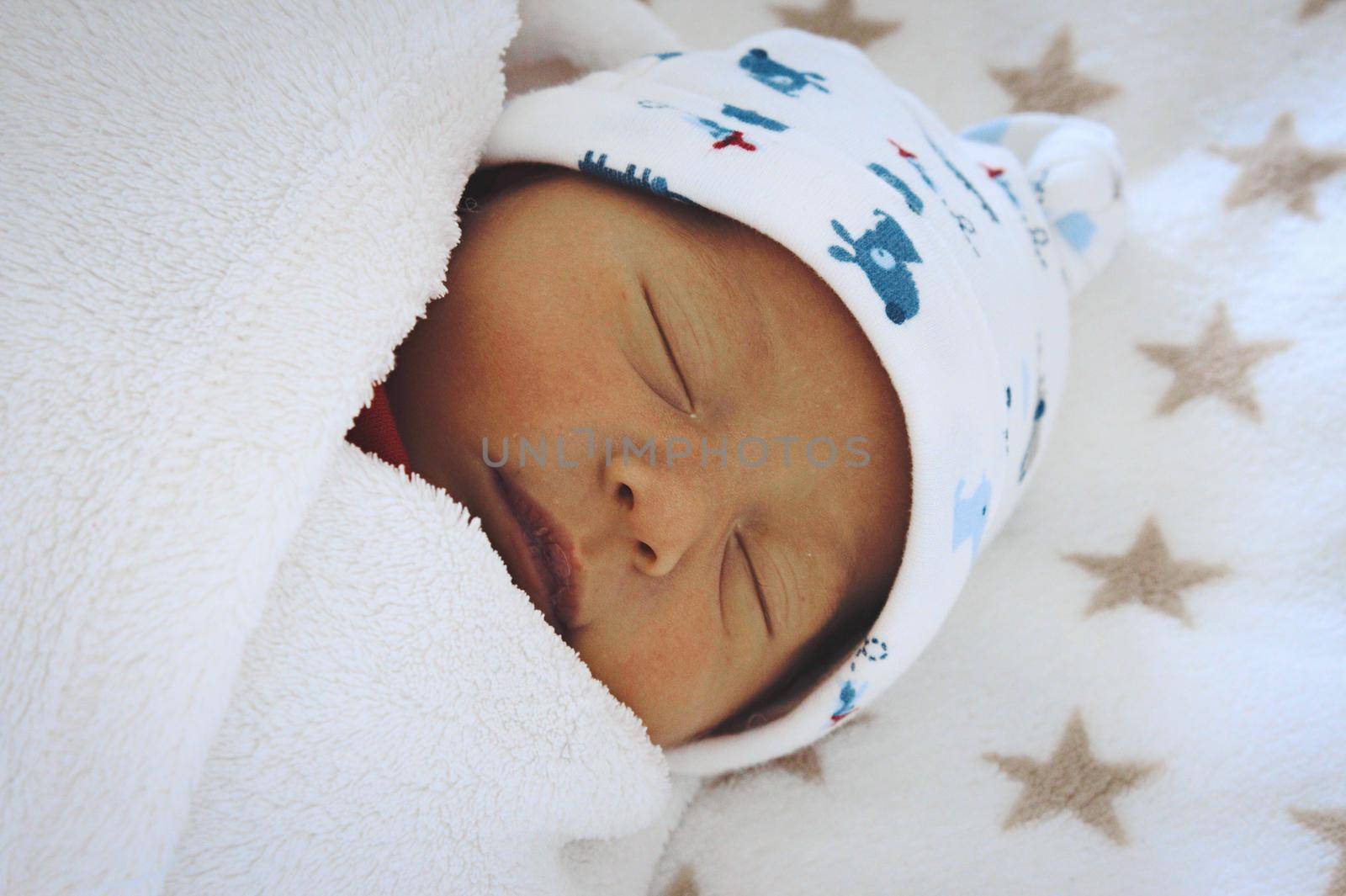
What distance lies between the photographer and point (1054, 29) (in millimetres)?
1191

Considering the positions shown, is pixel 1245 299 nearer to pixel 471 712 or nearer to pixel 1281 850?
pixel 1281 850

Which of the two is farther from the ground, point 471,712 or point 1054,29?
point 1054,29

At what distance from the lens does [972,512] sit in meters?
0.80

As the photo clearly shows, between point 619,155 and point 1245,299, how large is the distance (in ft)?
2.34

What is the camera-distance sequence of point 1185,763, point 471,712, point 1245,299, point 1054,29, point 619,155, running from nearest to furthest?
1. point 471,712
2. point 619,155
3. point 1185,763
4. point 1245,299
5. point 1054,29

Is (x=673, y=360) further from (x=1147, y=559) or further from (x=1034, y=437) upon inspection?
(x=1147, y=559)

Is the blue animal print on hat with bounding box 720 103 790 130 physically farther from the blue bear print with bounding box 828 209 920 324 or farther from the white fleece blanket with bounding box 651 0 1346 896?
the white fleece blanket with bounding box 651 0 1346 896

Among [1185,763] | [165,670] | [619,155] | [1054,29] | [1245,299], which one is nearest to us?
[165,670]

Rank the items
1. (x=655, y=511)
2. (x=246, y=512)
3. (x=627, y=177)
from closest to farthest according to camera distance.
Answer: (x=246, y=512) → (x=655, y=511) → (x=627, y=177)

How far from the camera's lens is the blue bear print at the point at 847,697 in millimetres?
834

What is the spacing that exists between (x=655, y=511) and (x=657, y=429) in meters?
0.06

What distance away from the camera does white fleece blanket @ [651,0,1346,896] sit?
862mm

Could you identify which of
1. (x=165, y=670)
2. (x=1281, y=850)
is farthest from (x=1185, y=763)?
(x=165, y=670)

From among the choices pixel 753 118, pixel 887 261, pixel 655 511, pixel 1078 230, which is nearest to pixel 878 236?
pixel 887 261
